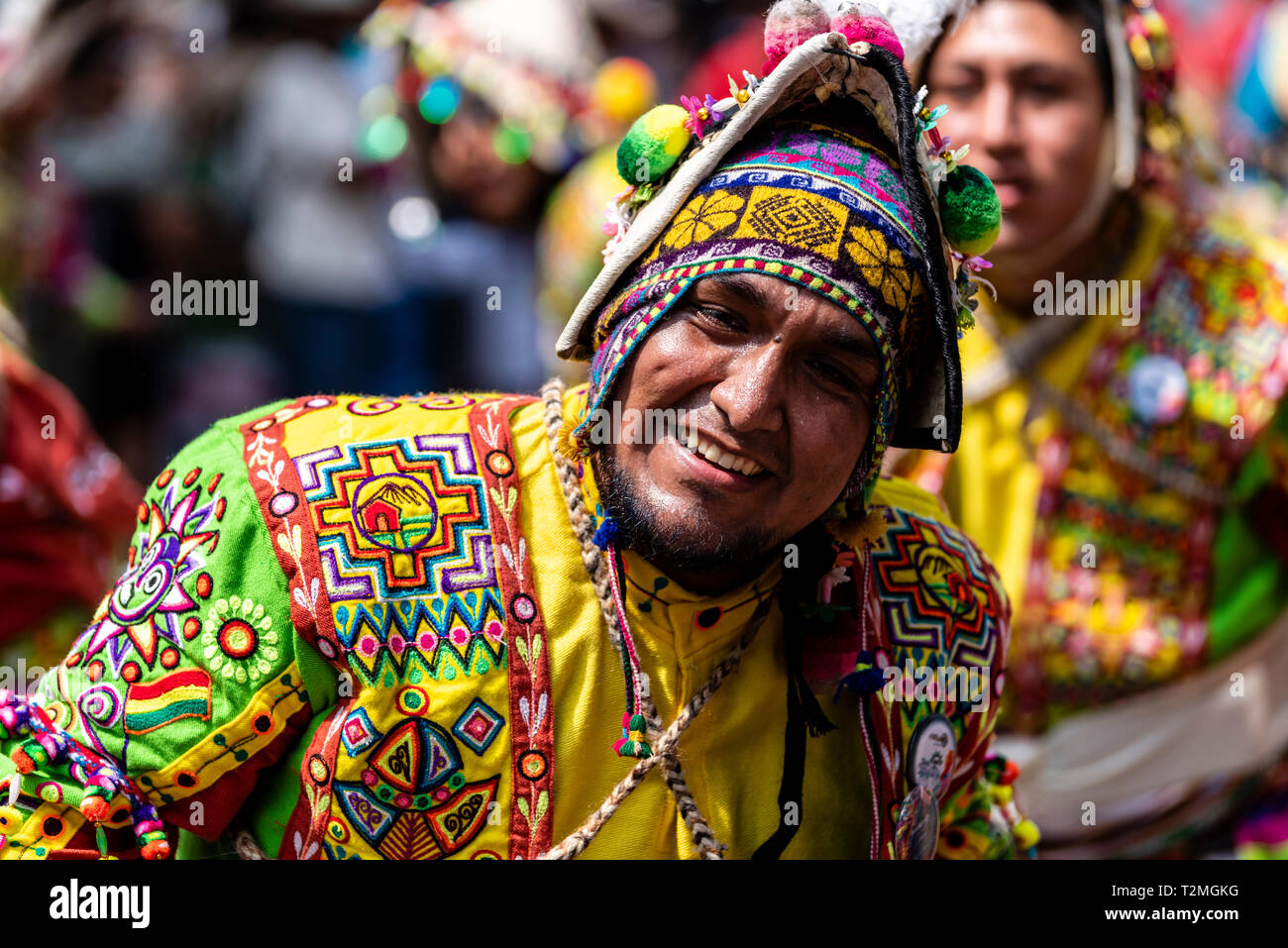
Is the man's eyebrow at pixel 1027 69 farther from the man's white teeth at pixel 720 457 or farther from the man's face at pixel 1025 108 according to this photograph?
the man's white teeth at pixel 720 457

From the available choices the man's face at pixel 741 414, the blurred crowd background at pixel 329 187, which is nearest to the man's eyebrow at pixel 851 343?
the man's face at pixel 741 414

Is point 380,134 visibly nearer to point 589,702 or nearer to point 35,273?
point 35,273

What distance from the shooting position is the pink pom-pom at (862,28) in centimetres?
254

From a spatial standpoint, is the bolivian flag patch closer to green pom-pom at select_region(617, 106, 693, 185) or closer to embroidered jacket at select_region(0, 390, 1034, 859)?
embroidered jacket at select_region(0, 390, 1034, 859)

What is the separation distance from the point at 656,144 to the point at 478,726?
92 cm

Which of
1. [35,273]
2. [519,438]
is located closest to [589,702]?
[519,438]

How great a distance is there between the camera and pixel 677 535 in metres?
2.46

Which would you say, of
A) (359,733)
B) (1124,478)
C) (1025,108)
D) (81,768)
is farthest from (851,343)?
(1124,478)

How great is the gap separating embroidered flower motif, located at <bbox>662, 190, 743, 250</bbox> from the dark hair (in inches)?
83.2

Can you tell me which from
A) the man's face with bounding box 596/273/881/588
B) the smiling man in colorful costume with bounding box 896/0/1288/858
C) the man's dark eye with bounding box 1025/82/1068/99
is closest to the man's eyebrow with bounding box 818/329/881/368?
the man's face with bounding box 596/273/881/588

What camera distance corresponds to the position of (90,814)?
2.36 meters

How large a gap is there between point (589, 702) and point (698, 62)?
22.2 feet

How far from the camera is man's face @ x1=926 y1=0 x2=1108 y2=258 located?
4180 millimetres
